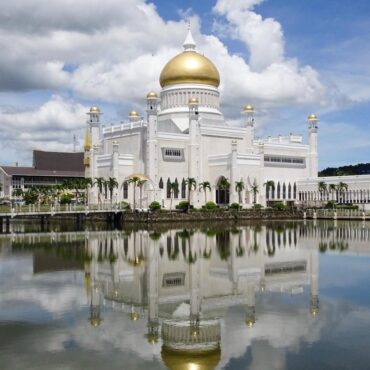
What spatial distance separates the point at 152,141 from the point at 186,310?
47.6 m

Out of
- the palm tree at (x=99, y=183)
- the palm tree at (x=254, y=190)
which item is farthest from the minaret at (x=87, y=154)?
the palm tree at (x=254, y=190)

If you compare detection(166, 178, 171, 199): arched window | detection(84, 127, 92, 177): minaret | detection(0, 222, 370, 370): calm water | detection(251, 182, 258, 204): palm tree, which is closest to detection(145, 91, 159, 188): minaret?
detection(166, 178, 171, 199): arched window

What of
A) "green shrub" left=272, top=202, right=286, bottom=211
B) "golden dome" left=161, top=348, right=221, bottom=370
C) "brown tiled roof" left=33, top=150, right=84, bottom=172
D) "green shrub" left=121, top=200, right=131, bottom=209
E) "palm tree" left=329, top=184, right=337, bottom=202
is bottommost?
"golden dome" left=161, top=348, right=221, bottom=370

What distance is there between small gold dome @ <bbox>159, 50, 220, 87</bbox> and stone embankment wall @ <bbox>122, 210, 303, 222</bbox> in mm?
18361

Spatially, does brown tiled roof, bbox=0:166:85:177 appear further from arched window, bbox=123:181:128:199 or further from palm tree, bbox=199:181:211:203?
palm tree, bbox=199:181:211:203

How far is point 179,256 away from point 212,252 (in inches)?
87.1

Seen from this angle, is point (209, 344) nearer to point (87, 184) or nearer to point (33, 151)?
point (87, 184)

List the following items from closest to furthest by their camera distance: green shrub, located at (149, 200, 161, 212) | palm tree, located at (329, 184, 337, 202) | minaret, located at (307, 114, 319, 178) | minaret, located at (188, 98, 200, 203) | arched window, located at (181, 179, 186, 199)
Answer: green shrub, located at (149, 200, 161, 212), minaret, located at (188, 98, 200, 203), arched window, located at (181, 179, 186, 199), palm tree, located at (329, 184, 337, 202), minaret, located at (307, 114, 319, 178)

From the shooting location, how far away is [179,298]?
52.4 ft

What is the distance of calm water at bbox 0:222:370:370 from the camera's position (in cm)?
1059

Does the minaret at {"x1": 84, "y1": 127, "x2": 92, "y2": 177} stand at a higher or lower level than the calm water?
higher

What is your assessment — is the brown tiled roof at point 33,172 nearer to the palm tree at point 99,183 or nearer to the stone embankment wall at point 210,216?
the palm tree at point 99,183

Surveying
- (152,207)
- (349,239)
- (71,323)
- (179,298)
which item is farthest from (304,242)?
(152,207)

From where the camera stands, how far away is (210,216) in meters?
56.3
